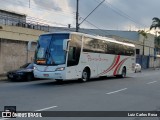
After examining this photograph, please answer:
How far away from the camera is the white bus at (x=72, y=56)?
19.9 m

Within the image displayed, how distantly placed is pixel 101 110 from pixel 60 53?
9.34 metres

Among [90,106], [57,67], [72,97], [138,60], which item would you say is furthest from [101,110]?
[138,60]

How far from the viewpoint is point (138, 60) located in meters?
64.8

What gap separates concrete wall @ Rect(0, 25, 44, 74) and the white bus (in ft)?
27.8

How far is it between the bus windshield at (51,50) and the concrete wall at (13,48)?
871 centimetres

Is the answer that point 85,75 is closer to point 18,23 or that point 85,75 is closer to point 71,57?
point 71,57

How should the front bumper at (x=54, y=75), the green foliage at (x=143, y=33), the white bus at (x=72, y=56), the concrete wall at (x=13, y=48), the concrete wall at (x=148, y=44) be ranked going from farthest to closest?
1. the concrete wall at (x=148, y=44)
2. the green foliage at (x=143, y=33)
3. the concrete wall at (x=13, y=48)
4. the white bus at (x=72, y=56)
5. the front bumper at (x=54, y=75)

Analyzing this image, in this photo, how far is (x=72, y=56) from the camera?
68.5 ft

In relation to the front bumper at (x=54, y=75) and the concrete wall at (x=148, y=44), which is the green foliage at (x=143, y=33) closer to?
the concrete wall at (x=148, y=44)

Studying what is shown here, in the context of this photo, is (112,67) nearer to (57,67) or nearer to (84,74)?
(84,74)

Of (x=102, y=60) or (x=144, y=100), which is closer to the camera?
(x=144, y=100)

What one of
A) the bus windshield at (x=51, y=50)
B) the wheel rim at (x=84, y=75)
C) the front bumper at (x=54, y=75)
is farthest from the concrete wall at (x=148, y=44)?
the front bumper at (x=54, y=75)

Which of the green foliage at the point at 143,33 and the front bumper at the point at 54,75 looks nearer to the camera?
the front bumper at the point at 54,75

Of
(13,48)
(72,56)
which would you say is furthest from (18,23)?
(72,56)
